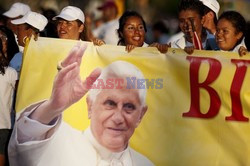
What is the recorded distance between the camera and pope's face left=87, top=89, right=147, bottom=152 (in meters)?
12.6

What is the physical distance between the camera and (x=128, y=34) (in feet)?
44.8

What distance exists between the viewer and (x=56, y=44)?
41.9ft

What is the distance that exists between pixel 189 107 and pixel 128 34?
1.47m

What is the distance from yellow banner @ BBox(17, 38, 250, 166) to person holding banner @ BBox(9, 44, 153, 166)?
3.0 inches

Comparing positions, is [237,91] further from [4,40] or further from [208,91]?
[4,40]

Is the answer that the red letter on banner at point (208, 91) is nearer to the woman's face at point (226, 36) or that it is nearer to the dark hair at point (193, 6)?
the woman's face at point (226, 36)

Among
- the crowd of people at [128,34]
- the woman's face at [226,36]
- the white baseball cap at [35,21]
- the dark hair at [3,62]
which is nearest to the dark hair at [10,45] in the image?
the crowd of people at [128,34]

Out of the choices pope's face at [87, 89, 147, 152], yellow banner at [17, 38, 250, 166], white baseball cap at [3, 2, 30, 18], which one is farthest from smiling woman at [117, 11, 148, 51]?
white baseball cap at [3, 2, 30, 18]

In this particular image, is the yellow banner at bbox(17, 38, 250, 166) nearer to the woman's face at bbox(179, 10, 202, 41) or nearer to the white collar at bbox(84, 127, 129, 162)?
the white collar at bbox(84, 127, 129, 162)

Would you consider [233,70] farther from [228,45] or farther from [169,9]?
[169,9]

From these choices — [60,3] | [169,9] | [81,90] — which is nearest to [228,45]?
[81,90]

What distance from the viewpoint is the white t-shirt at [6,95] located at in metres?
13.2

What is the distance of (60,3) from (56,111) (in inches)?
915

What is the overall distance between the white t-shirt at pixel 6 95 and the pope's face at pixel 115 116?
110 centimetres
